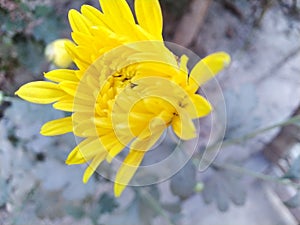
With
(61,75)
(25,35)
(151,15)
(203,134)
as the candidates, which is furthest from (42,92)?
(203,134)

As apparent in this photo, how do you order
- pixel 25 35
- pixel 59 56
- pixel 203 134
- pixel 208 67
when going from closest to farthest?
pixel 208 67, pixel 59 56, pixel 25 35, pixel 203 134

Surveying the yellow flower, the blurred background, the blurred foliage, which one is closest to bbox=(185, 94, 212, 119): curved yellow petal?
the yellow flower

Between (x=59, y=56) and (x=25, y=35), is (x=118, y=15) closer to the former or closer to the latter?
(x=59, y=56)

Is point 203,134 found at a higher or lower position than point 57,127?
lower

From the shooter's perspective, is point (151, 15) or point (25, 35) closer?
point (151, 15)

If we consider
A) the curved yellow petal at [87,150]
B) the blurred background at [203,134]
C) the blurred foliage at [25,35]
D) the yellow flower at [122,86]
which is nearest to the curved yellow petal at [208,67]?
the yellow flower at [122,86]

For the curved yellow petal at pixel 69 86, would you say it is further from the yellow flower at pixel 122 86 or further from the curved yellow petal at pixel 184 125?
the curved yellow petal at pixel 184 125

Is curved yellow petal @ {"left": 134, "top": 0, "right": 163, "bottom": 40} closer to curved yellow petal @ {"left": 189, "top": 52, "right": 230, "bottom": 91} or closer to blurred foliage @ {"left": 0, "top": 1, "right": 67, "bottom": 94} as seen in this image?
curved yellow petal @ {"left": 189, "top": 52, "right": 230, "bottom": 91}

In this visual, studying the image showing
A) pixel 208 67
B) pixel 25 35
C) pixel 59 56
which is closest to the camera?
pixel 208 67
